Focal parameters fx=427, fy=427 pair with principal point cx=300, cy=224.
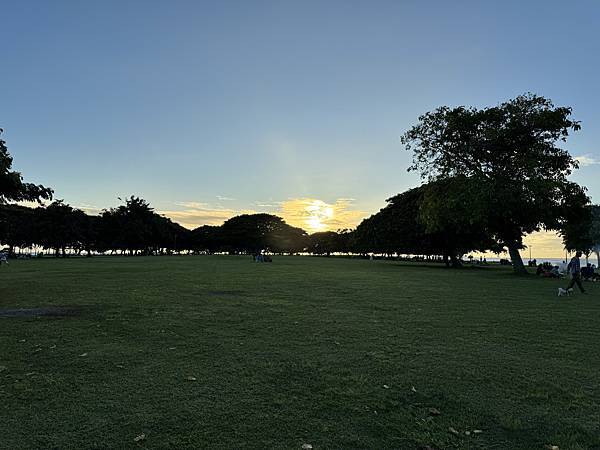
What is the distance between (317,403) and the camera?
4.97m

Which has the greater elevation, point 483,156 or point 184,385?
point 483,156

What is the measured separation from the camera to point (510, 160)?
30.9 metres

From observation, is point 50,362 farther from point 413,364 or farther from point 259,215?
point 259,215

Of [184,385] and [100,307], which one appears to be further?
[100,307]

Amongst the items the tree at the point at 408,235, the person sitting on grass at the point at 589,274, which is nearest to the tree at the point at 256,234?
the tree at the point at 408,235

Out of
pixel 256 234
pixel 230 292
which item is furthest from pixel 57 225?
pixel 230 292

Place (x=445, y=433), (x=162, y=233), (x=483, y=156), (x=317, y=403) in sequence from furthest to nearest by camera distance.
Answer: (x=162, y=233) → (x=483, y=156) → (x=317, y=403) → (x=445, y=433)

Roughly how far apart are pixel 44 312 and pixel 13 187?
4.34 metres

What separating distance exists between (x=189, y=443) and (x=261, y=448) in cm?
68

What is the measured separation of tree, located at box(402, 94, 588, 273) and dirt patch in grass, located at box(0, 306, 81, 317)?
80.9 ft

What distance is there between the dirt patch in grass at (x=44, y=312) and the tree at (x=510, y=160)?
24.7m

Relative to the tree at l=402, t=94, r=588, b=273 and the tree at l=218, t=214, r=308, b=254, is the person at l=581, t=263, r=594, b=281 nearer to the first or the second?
the tree at l=402, t=94, r=588, b=273

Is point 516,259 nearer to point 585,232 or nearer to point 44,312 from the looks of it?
point 585,232

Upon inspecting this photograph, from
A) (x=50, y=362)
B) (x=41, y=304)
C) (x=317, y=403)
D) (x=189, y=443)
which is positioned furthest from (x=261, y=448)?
(x=41, y=304)
